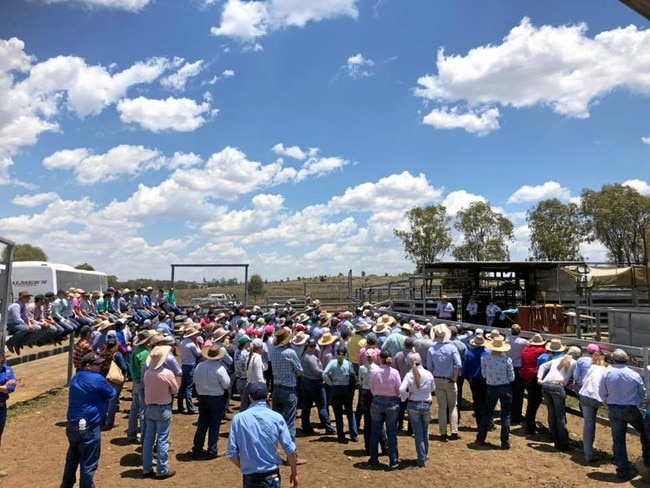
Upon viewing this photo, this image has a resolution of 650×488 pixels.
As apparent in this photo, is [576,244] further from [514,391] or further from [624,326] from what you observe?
[514,391]

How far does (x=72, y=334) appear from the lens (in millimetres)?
14188

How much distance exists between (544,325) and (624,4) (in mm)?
19310

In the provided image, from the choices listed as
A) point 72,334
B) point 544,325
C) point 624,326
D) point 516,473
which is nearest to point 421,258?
point 544,325

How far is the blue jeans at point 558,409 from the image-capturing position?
8.94m

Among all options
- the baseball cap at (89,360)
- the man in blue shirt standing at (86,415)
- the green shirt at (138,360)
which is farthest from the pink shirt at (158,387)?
the green shirt at (138,360)

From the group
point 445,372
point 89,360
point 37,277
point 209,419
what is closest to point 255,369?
point 209,419

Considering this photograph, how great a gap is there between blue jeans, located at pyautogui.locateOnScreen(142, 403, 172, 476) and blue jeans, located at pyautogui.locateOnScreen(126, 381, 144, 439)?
3.74ft

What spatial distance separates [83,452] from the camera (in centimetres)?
630

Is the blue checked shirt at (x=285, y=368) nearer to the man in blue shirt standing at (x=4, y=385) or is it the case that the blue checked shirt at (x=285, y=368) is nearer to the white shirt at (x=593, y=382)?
the man in blue shirt standing at (x=4, y=385)

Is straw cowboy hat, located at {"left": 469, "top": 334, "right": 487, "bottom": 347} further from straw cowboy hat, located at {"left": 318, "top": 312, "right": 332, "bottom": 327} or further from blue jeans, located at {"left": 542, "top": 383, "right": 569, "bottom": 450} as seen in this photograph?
straw cowboy hat, located at {"left": 318, "top": 312, "right": 332, "bottom": 327}

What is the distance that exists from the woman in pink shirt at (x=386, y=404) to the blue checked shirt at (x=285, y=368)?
1.35 metres

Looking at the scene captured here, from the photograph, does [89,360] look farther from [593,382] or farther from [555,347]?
[555,347]

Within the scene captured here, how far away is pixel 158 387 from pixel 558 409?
6.52 metres

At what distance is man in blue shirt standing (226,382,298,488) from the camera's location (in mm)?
4832
